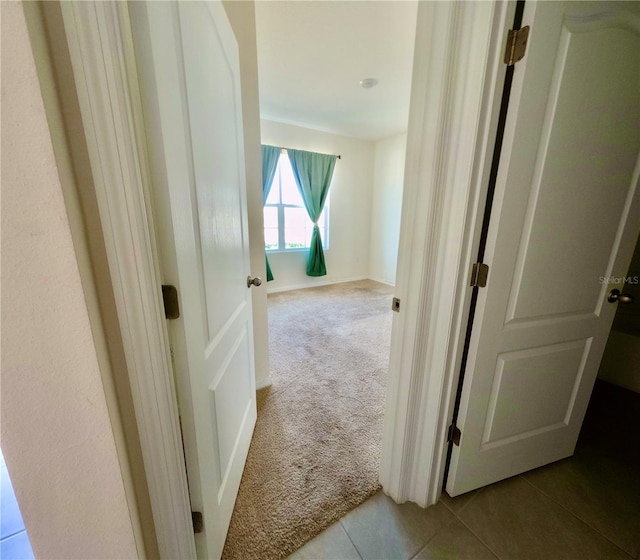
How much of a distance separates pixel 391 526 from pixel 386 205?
14.8 feet

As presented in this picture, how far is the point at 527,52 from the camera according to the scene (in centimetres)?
75

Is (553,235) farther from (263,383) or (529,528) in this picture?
(263,383)

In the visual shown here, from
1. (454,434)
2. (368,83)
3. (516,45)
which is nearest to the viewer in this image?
(516,45)

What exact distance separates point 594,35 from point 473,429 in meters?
1.44

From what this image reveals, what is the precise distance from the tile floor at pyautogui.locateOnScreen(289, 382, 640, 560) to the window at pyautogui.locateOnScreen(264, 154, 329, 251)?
3576 mm

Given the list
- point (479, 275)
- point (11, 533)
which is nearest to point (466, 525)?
point (479, 275)

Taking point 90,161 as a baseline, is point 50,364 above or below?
below

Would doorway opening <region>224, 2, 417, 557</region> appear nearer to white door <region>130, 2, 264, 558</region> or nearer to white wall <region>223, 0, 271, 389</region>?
white door <region>130, 2, 264, 558</region>

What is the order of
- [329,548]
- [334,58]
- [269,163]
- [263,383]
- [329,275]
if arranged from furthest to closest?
1. [329,275]
2. [269,163]
3. [334,58]
4. [263,383]
5. [329,548]

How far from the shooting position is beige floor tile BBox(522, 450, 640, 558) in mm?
1054

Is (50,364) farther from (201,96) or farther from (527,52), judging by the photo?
(527,52)

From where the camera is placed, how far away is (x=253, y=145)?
1.56 m

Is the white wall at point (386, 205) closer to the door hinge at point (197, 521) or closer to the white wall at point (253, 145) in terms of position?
the white wall at point (253, 145)

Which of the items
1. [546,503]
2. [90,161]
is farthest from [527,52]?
[546,503]
